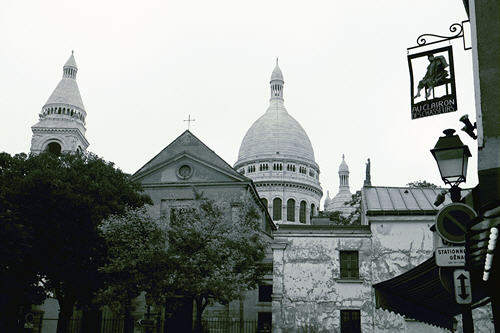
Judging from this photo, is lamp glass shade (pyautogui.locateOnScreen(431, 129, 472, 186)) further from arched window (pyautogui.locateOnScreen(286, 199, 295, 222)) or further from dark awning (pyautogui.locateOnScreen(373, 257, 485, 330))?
arched window (pyautogui.locateOnScreen(286, 199, 295, 222))

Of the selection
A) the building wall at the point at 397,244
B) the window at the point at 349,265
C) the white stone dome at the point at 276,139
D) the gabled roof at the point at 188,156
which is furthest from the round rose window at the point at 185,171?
the white stone dome at the point at 276,139

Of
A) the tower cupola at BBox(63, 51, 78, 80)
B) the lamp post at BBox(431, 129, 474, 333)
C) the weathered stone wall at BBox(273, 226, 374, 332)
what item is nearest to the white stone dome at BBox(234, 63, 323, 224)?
the tower cupola at BBox(63, 51, 78, 80)

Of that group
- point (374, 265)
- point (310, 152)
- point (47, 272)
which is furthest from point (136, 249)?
point (310, 152)

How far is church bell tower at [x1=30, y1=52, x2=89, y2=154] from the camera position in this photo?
6750 cm

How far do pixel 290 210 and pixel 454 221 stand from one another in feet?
226

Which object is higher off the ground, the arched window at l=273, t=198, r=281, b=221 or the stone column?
the arched window at l=273, t=198, r=281, b=221

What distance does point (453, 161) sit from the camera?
8258 mm

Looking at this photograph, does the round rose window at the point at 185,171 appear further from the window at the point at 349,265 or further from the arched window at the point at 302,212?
the arched window at the point at 302,212

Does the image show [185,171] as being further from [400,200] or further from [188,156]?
[400,200]

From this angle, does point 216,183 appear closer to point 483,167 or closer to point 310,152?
point 483,167

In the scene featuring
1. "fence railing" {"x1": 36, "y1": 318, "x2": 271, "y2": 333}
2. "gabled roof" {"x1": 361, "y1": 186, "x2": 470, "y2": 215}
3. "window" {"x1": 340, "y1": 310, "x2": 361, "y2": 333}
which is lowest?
"fence railing" {"x1": 36, "y1": 318, "x2": 271, "y2": 333}

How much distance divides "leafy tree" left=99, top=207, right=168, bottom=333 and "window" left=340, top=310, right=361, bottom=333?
26.7 feet

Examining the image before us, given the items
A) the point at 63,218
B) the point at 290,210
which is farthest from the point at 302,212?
the point at 63,218

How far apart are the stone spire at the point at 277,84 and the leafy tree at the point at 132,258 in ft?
221
